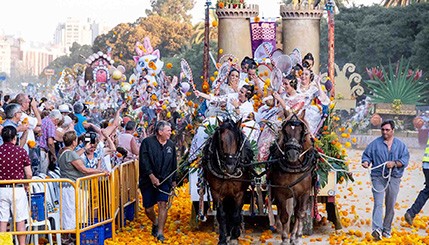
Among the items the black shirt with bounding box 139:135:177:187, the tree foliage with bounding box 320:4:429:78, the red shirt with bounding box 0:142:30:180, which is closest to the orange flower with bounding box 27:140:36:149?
the black shirt with bounding box 139:135:177:187

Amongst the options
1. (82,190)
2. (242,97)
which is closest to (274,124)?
→ (242,97)

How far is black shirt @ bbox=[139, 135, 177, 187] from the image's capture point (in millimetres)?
13867

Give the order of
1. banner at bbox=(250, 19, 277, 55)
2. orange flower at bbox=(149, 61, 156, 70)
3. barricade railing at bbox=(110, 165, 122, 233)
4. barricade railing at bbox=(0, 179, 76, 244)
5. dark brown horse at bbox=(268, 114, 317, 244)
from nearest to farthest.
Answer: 1. barricade railing at bbox=(0, 179, 76, 244)
2. dark brown horse at bbox=(268, 114, 317, 244)
3. barricade railing at bbox=(110, 165, 122, 233)
4. banner at bbox=(250, 19, 277, 55)
5. orange flower at bbox=(149, 61, 156, 70)

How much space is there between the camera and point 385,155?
45.1 ft

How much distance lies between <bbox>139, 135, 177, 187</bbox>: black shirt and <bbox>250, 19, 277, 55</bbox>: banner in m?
7.97

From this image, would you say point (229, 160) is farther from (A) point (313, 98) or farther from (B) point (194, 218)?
(B) point (194, 218)

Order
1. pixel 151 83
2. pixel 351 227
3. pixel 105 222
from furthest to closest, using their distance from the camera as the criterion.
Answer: pixel 151 83
pixel 351 227
pixel 105 222

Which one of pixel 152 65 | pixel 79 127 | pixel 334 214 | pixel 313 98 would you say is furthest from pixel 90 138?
pixel 152 65

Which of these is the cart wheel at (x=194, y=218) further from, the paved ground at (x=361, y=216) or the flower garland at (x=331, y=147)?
the flower garland at (x=331, y=147)

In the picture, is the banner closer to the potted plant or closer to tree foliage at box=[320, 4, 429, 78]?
the potted plant

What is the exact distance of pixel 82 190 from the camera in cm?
1209

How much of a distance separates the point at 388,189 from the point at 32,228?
5.27 m

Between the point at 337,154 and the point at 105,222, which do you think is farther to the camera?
the point at 337,154

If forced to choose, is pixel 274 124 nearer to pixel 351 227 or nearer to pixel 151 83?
pixel 351 227
